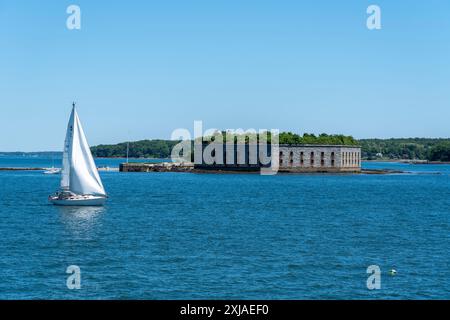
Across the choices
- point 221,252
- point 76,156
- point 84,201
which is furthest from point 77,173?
point 221,252

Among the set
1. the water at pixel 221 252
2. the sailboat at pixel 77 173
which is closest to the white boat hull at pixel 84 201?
the sailboat at pixel 77 173

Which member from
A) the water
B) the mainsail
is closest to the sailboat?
the mainsail

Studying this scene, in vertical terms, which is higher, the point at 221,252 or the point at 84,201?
the point at 84,201

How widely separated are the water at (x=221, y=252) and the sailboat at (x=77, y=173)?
1.99 metres

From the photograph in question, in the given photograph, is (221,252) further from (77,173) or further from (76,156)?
(77,173)

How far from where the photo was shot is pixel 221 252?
165 ft

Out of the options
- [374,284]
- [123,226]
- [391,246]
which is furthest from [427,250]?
[123,226]

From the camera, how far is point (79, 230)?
6378 cm

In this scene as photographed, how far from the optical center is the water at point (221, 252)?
3744 centimetres

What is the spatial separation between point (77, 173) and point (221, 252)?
122 feet

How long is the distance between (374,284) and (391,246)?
56.1 feet

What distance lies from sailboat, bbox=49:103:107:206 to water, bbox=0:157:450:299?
6.54 ft

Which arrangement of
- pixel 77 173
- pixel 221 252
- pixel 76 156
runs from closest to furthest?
pixel 221 252 → pixel 76 156 → pixel 77 173
